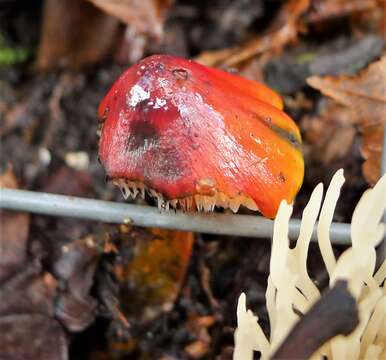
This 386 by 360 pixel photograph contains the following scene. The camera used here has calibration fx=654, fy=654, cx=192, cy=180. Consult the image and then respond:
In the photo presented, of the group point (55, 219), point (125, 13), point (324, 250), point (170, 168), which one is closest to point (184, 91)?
point (170, 168)

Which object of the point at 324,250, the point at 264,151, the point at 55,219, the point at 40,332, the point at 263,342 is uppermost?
the point at 264,151

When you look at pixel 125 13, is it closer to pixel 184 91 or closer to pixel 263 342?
pixel 184 91

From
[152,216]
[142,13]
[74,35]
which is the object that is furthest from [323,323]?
[74,35]

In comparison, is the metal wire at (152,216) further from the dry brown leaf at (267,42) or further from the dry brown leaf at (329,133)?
the dry brown leaf at (267,42)

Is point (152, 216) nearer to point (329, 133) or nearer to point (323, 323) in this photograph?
point (323, 323)

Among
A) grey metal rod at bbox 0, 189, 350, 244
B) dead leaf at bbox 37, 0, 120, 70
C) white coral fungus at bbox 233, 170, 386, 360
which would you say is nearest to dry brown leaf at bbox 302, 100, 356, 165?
grey metal rod at bbox 0, 189, 350, 244
